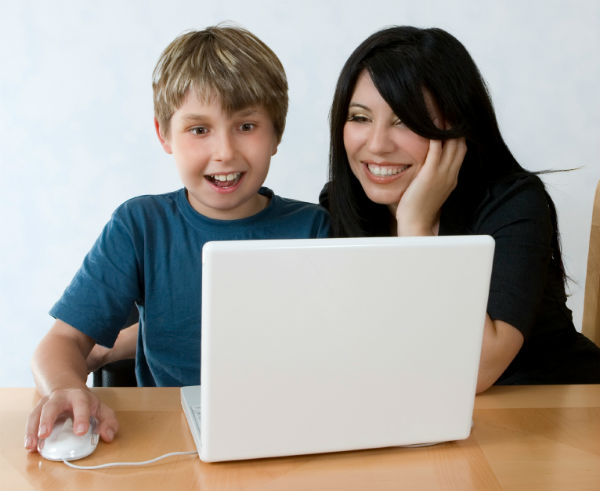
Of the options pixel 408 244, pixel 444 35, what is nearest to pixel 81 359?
pixel 408 244

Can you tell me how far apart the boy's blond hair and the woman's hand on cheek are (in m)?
0.26

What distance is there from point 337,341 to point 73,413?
0.34m

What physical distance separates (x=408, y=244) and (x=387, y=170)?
1.92 ft

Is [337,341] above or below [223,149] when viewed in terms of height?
below

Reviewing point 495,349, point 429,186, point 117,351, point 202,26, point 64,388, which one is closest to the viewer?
point 64,388

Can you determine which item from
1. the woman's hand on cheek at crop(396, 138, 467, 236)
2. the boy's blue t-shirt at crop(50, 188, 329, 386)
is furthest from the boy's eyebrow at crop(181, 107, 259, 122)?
the woman's hand on cheek at crop(396, 138, 467, 236)

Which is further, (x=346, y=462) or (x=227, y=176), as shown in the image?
(x=227, y=176)

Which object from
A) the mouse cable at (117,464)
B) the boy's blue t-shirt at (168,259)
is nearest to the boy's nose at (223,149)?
the boy's blue t-shirt at (168,259)

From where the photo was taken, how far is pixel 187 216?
126cm

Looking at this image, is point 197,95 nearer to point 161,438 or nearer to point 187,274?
point 187,274

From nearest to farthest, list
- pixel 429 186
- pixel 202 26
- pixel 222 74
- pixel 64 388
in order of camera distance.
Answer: pixel 64 388, pixel 222 74, pixel 429 186, pixel 202 26

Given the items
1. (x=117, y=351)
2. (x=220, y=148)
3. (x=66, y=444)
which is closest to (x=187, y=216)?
(x=220, y=148)

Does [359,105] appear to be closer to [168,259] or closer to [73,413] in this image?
[168,259]

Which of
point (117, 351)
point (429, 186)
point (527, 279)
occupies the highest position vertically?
point (429, 186)
